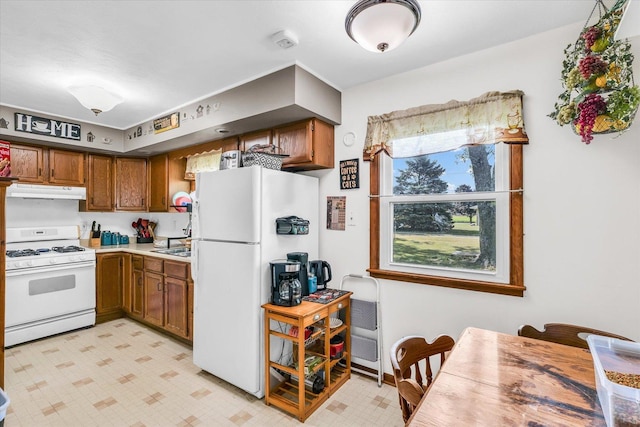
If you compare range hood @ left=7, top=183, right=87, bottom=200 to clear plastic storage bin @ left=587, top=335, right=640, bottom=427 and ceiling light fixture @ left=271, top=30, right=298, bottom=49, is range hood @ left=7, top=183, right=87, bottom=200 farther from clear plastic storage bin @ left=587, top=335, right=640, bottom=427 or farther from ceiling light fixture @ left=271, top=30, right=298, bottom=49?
clear plastic storage bin @ left=587, top=335, right=640, bottom=427

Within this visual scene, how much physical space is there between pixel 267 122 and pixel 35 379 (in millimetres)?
2900

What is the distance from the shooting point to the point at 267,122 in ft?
8.82

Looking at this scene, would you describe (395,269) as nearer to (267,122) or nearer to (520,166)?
(520,166)

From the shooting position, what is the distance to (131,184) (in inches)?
170

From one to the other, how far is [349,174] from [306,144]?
1.51 ft

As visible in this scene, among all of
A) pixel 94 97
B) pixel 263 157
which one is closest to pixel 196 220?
pixel 263 157

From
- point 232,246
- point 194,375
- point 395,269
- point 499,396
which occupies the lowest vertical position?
point 194,375

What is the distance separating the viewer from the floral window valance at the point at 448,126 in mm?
1970

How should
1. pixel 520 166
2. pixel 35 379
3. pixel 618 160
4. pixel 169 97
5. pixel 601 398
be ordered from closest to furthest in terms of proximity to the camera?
1. pixel 601 398
2. pixel 618 160
3. pixel 520 166
4. pixel 35 379
5. pixel 169 97

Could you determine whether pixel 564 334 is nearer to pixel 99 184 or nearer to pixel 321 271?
pixel 321 271

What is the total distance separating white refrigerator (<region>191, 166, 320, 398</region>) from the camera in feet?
7.36

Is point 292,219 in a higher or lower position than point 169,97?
lower

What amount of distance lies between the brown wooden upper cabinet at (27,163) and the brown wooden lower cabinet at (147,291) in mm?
1144

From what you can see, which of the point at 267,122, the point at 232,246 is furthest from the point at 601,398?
the point at 267,122
